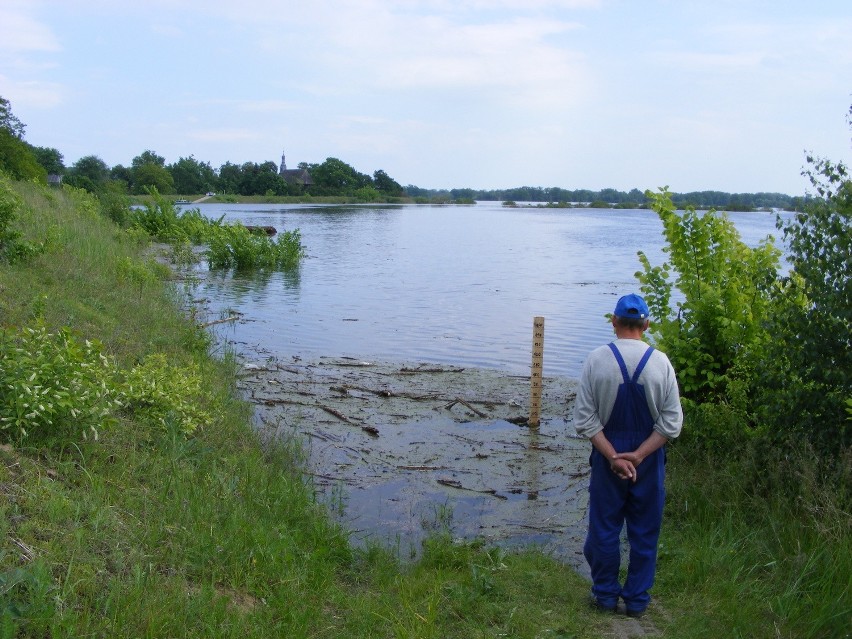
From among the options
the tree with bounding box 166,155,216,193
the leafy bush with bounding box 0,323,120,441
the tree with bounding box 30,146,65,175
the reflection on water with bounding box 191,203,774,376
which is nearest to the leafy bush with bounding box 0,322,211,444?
the leafy bush with bounding box 0,323,120,441

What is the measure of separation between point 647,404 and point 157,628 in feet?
9.56

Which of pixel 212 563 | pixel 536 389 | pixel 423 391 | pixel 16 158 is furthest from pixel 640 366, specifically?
pixel 16 158

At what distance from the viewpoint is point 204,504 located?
5.15 m

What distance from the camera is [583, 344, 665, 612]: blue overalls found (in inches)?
180

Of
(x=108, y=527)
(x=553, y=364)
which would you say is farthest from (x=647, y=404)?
(x=553, y=364)

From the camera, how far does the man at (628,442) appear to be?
454 cm

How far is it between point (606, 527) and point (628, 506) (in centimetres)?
19

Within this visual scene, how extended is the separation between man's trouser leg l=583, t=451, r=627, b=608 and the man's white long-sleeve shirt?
30 cm

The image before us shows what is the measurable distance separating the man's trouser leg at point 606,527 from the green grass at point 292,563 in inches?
7.8

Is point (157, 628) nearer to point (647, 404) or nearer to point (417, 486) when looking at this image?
point (647, 404)

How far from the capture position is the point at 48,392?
5.12 metres

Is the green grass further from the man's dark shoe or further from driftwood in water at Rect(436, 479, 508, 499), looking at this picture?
driftwood in water at Rect(436, 479, 508, 499)

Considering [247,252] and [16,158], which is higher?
[16,158]

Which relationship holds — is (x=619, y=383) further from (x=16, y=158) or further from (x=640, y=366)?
(x=16, y=158)
